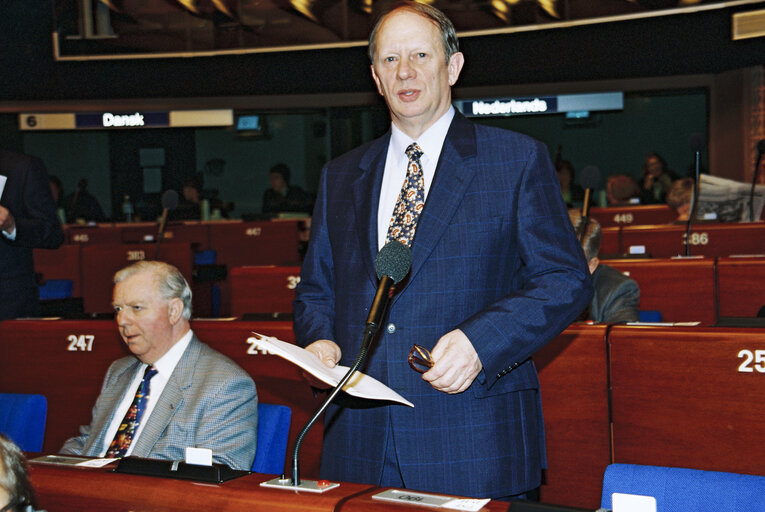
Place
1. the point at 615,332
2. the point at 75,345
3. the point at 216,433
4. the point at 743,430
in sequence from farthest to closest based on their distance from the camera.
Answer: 1. the point at 75,345
2. the point at 615,332
3. the point at 743,430
4. the point at 216,433

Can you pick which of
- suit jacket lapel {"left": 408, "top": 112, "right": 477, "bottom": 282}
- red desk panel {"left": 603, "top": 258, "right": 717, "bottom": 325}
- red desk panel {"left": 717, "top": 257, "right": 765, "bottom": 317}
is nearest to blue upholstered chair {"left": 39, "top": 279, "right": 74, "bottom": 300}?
red desk panel {"left": 603, "top": 258, "right": 717, "bottom": 325}

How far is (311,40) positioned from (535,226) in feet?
33.4

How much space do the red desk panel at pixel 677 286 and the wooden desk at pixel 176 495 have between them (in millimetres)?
3755

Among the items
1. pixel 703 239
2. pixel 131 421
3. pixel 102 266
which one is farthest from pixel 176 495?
pixel 102 266

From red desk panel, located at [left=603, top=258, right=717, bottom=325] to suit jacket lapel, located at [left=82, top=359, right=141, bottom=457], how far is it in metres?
3.12

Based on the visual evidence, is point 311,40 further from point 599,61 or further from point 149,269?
point 149,269

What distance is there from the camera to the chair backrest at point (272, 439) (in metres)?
2.51

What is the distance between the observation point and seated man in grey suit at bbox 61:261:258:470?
2502 mm

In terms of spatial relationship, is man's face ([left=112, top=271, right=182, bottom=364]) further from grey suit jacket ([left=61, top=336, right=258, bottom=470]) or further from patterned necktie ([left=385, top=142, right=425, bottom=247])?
patterned necktie ([left=385, top=142, right=425, bottom=247])

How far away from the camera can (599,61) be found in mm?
10648

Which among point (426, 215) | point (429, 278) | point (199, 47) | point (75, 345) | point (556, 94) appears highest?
point (199, 47)

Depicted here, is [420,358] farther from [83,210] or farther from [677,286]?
[83,210]

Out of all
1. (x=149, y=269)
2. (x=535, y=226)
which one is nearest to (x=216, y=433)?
(x=149, y=269)

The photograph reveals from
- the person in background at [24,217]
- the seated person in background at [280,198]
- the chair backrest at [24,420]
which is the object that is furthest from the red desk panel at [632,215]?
the chair backrest at [24,420]
